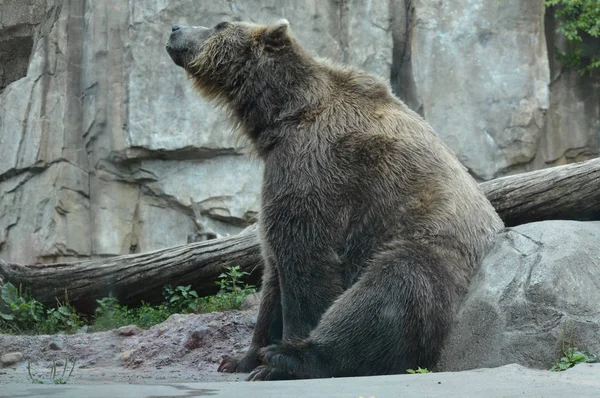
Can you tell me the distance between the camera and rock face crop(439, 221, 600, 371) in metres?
4.50

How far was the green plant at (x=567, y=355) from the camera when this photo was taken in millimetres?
4223

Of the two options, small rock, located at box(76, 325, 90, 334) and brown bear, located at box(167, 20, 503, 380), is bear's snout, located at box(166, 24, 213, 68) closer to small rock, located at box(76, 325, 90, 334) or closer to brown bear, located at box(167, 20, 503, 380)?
brown bear, located at box(167, 20, 503, 380)

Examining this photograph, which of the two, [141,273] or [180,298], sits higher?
[141,273]

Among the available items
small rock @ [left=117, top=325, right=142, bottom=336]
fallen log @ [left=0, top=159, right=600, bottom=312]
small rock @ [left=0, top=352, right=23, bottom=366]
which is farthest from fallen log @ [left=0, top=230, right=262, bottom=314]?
small rock @ [left=0, top=352, right=23, bottom=366]

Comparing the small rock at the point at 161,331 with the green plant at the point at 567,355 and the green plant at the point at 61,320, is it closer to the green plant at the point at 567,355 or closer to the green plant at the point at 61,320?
the green plant at the point at 61,320

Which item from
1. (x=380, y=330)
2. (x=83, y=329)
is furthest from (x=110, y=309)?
(x=380, y=330)

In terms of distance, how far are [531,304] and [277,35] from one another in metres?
2.37

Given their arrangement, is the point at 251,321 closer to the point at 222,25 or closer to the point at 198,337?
the point at 198,337

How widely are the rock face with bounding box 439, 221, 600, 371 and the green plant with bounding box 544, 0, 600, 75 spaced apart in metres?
8.89

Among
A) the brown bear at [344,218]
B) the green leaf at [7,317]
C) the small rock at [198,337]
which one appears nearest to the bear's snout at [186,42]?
the brown bear at [344,218]

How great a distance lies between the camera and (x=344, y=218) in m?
4.94

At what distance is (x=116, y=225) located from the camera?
1268cm

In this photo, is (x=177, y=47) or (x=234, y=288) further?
(x=234, y=288)

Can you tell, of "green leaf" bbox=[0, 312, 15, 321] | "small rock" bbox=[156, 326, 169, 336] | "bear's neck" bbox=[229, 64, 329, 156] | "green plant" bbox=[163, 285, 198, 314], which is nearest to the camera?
"bear's neck" bbox=[229, 64, 329, 156]
